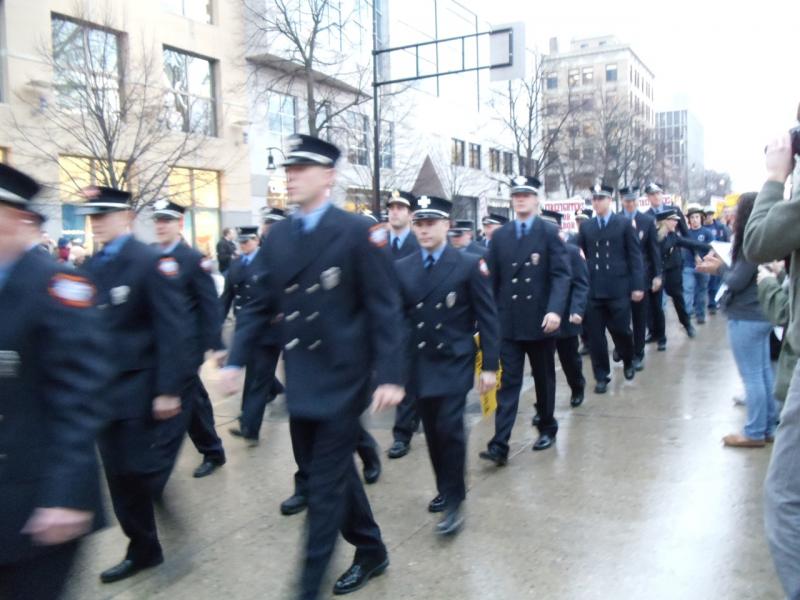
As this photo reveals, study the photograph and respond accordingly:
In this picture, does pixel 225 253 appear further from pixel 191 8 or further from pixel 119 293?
pixel 119 293

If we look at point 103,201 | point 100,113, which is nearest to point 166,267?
point 103,201

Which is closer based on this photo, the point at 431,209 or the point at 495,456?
the point at 431,209

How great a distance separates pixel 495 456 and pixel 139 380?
2.86m

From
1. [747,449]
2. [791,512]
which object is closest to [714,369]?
[747,449]

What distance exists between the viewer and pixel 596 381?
28.1 feet

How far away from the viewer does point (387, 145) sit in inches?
1214

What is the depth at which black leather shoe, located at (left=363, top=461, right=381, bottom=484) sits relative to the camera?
18.0 feet

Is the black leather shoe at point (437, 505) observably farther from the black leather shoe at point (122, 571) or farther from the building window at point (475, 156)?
the building window at point (475, 156)

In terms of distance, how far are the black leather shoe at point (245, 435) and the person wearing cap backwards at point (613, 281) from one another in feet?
12.9

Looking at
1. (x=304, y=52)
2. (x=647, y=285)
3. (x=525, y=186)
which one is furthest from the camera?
(x=304, y=52)

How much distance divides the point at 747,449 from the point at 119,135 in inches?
564

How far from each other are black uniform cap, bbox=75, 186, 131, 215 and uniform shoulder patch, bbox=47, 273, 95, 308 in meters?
1.95

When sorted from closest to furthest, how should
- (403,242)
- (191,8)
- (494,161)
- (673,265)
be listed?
1. (403,242)
2. (673,265)
3. (191,8)
4. (494,161)

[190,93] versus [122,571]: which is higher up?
[190,93]
